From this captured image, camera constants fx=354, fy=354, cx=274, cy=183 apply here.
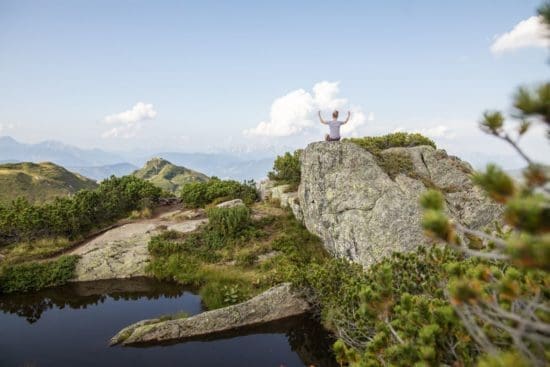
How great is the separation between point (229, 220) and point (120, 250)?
8060mm

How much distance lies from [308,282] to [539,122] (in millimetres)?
15127

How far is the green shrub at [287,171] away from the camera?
33.0 metres

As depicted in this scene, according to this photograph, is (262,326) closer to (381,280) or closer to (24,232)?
(381,280)

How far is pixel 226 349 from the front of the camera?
1509cm

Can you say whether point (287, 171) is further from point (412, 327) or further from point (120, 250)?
point (412, 327)

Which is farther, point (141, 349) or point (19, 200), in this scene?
point (19, 200)

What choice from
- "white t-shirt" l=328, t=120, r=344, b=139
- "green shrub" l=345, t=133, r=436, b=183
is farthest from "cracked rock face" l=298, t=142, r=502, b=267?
"white t-shirt" l=328, t=120, r=344, b=139

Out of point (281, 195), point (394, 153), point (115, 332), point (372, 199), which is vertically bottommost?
point (115, 332)

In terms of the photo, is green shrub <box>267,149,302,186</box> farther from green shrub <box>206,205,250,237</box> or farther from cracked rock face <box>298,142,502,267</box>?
green shrub <box>206,205,250,237</box>

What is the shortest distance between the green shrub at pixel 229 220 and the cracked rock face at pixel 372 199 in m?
4.53

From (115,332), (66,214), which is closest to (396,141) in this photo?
(115,332)

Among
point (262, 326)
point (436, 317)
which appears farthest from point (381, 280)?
point (262, 326)

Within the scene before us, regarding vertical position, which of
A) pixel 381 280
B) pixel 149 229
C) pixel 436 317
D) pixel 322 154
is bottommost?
pixel 149 229

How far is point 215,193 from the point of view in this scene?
113 feet
